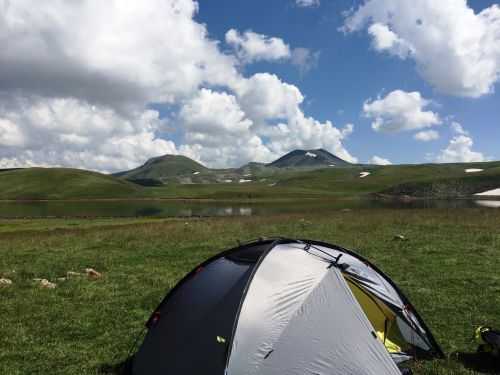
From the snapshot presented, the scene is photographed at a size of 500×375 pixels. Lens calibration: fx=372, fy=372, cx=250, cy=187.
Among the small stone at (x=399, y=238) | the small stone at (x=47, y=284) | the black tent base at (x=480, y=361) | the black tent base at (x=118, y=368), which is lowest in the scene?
the black tent base at (x=118, y=368)

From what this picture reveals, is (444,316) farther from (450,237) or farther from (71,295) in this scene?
(450,237)

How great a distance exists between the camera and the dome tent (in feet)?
23.4

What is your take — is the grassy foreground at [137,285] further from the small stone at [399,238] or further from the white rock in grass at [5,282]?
the small stone at [399,238]

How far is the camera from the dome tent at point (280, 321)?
712 cm

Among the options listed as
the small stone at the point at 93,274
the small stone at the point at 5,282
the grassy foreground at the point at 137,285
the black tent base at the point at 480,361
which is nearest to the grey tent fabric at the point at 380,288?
the grassy foreground at the point at 137,285

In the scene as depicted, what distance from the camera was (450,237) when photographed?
26.0 meters

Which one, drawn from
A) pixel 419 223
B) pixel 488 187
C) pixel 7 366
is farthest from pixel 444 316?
pixel 488 187

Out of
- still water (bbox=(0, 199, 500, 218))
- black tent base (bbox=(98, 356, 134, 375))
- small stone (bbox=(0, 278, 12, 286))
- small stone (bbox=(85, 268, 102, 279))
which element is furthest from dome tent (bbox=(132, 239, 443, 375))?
still water (bbox=(0, 199, 500, 218))

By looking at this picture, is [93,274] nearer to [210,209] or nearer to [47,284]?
[47,284]

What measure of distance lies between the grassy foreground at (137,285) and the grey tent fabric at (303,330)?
2.11 m

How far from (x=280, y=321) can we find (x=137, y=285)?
10.2 m

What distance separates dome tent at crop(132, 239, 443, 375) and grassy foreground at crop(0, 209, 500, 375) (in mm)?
1506

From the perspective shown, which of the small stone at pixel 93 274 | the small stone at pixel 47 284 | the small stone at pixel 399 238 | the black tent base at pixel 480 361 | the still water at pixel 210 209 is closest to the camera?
the black tent base at pixel 480 361

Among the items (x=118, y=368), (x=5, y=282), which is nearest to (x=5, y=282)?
(x=5, y=282)
